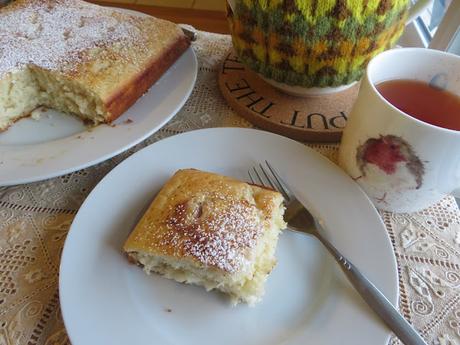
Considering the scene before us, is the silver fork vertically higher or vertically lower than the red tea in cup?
lower

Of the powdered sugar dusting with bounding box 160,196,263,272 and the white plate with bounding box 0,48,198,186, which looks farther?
the white plate with bounding box 0,48,198,186

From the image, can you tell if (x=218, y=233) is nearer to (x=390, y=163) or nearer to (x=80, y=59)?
(x=390, y=163)

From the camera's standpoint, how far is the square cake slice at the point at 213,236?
0.58 metres

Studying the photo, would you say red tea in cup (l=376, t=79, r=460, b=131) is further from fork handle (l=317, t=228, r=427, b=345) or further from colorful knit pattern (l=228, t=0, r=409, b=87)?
fork handle (l=317, t=228, r=427, b=345)

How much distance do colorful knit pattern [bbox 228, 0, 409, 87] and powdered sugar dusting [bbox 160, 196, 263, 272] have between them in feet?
0.97

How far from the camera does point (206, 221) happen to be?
2.01ft

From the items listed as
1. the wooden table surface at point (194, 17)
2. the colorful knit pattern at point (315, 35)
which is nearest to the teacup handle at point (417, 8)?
the colorful knit pattern at point (315, 35)

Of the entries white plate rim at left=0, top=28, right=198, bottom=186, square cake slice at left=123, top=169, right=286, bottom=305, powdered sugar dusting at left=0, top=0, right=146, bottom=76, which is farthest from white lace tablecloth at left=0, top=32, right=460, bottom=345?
powdered sugar dusting at left=0, top=0, right=146, bottom=76

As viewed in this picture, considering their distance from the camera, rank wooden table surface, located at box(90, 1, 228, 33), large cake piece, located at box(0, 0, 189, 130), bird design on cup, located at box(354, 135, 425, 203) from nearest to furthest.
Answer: bird design on cup, located at box(354, 135, 425, 203) → large cake piece, located at box(0, 0, 189, 130) → wooden table surface, located at box(90, 1, 228, 33)

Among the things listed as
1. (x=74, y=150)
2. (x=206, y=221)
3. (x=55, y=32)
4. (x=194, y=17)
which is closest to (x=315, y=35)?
(x=206, y=221)

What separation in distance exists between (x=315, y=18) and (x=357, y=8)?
0.22 feet

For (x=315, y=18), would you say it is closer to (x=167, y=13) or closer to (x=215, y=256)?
(x=215, y=256)

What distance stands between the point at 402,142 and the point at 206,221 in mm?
321

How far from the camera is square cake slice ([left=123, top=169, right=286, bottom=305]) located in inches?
22.8
